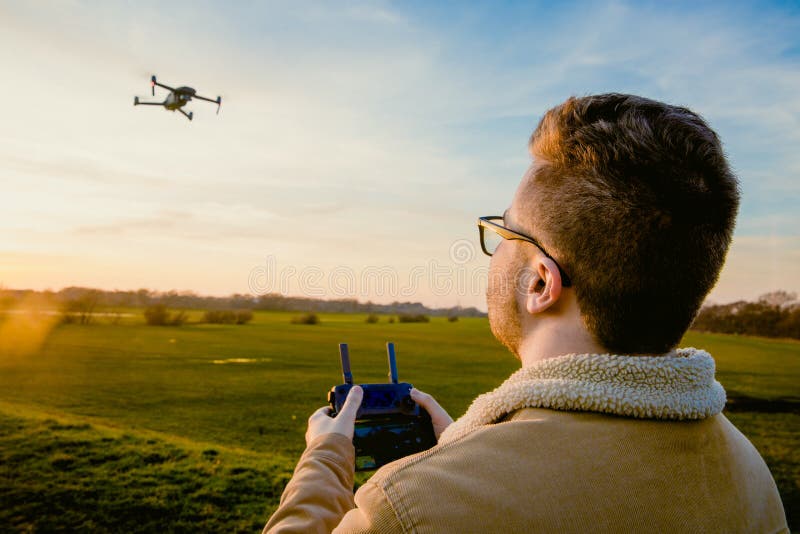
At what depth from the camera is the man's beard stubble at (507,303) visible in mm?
1550

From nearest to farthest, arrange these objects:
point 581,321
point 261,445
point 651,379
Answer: point 651,379
point 581,321
point 261,445

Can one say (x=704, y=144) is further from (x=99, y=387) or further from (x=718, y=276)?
(x=99, y=387)

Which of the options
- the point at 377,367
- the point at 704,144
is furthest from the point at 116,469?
the point at 377,367

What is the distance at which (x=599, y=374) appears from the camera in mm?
1286

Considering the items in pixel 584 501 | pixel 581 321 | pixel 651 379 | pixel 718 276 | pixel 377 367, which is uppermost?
pixel 718 276

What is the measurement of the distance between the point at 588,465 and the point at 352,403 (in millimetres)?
1151

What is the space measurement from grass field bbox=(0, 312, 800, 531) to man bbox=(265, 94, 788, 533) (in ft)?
17.7

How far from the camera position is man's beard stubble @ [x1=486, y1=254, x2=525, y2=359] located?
155 cm

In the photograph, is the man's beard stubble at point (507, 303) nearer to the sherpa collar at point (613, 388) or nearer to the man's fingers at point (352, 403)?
the sherpa collar at point (613, 388)

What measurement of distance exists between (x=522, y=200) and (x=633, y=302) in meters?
0.42

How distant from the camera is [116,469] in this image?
23.6 ft

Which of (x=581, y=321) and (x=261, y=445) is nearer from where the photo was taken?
(x=581, y=321)

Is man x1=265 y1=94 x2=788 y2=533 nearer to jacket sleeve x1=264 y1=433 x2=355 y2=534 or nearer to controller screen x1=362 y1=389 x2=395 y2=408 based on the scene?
jacket sleeve x1=264 y1=433 x2=355 y2=534

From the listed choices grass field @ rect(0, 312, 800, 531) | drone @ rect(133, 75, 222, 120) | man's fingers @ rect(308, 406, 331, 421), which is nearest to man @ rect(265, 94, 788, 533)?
man's fingers @ rect(308, 406, 331, 421)
